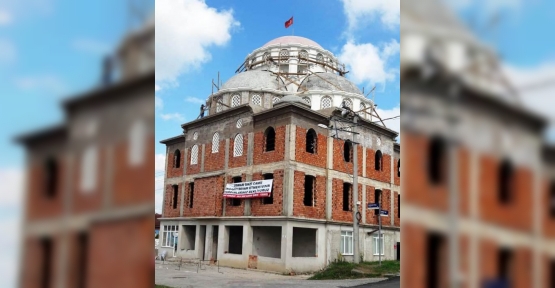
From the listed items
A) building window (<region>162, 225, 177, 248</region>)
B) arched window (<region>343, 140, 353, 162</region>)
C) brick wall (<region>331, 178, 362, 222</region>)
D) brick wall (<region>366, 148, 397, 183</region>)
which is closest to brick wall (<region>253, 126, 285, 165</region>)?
brick wall (<region>331, 178, 362, 222</region>)

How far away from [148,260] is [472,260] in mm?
682

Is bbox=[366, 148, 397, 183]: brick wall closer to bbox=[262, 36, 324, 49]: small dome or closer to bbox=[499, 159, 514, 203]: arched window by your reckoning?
bbox=[262, 36, 324, 49]: small dome

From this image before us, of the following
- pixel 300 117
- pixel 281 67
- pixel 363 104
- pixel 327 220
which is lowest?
pixel 327 220

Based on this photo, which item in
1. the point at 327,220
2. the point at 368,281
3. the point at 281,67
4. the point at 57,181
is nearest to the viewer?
the point at 57,181

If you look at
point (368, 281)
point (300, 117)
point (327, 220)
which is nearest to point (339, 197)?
point (327, 220)

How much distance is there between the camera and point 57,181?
100cm

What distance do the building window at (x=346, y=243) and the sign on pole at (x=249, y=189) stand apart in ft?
14.3

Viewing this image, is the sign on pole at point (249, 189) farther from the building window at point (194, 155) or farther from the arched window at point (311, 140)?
the building window at point (194, 155)

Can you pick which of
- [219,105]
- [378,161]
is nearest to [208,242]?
[219,105]

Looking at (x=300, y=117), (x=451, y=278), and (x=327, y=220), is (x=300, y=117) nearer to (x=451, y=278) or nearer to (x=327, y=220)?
(x=327, y=220)

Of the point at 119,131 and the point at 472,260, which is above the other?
the point at 119,131

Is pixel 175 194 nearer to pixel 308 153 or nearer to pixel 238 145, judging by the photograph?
pixel 238 145

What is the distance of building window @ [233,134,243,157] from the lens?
23781mm

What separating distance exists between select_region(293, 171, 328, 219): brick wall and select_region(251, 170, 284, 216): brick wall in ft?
2.09
